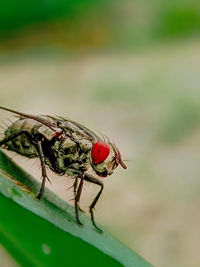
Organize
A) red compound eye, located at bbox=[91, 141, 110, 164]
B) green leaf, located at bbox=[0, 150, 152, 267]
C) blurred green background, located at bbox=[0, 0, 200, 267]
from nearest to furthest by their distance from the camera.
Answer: green leaf, located at bbox=[0, 150, 152, 267] → red compound eye, located at bbox=[91, 141, 110, 164] → blurred green background, located at bbox=[0, 0, 200, 267]

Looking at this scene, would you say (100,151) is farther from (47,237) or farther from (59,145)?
(47,237)

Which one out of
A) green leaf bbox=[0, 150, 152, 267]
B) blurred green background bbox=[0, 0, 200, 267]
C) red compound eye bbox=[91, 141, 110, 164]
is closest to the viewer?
green leaf bbox=[0, 150, 152, 267]

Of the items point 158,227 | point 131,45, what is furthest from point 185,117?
point 131,45

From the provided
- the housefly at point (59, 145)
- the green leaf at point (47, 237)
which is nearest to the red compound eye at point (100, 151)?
the housefly at point (59, 145)

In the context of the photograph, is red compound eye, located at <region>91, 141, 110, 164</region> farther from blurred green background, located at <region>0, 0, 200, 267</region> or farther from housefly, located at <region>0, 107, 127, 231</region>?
blurred green background, located at <region>0, 0, 200, 267</region>

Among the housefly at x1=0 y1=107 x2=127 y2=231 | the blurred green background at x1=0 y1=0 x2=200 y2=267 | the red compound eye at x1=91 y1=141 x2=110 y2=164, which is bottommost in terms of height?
the blurred green background at x1=0 y1=0 x2=200 y2=267

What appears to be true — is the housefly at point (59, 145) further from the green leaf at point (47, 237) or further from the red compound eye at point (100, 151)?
the green leaf at point (47, 237)

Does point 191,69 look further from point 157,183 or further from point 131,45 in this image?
point 157,183

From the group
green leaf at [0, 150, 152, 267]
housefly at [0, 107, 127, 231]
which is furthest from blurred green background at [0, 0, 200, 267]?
green leaf at [0, 150, 152, 267]
